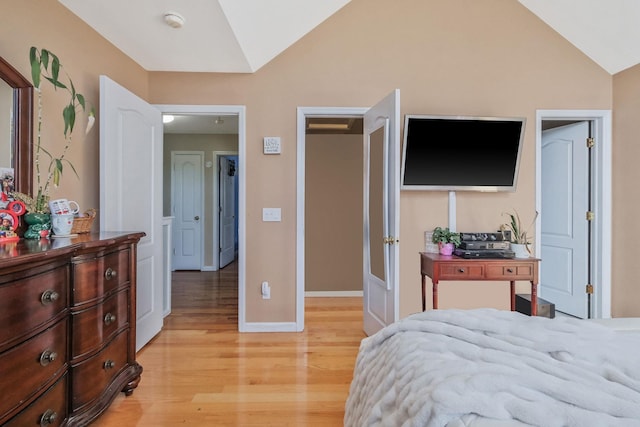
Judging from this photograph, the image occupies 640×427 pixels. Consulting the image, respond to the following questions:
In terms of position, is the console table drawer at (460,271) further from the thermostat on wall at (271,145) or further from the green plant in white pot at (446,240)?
the thermostat on wall at (271,145)

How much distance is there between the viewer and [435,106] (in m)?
3.07

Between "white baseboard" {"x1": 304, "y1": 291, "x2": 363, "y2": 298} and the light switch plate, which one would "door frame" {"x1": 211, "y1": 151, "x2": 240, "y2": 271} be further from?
the light switch plate

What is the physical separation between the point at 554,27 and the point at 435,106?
1.27 m

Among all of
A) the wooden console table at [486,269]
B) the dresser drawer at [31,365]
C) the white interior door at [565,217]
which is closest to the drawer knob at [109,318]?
the dresser drawer at [31,365]

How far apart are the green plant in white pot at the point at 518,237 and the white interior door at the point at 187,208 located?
189 inches

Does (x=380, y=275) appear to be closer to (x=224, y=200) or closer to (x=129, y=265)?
(x=129, y=265)

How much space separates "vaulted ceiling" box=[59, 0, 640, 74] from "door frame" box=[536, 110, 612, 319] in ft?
1.56

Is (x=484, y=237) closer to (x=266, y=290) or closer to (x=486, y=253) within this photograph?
(x=486, y=253)

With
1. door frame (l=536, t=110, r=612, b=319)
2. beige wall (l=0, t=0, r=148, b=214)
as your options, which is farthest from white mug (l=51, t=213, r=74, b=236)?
door frame (l=536, t=110, r=612, b=319)

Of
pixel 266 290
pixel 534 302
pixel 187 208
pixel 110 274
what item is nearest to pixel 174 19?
pixel 110 274

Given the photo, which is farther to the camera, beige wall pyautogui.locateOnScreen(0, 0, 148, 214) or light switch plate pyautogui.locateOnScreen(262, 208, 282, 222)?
light switch plate pyautogui.locateOnScreen(262, 208, 282, 222)

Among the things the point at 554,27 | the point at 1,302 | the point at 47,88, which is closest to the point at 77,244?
the point at 1,302

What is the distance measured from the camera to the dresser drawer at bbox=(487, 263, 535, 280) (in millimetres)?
2494

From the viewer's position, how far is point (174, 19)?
7.17 ft
